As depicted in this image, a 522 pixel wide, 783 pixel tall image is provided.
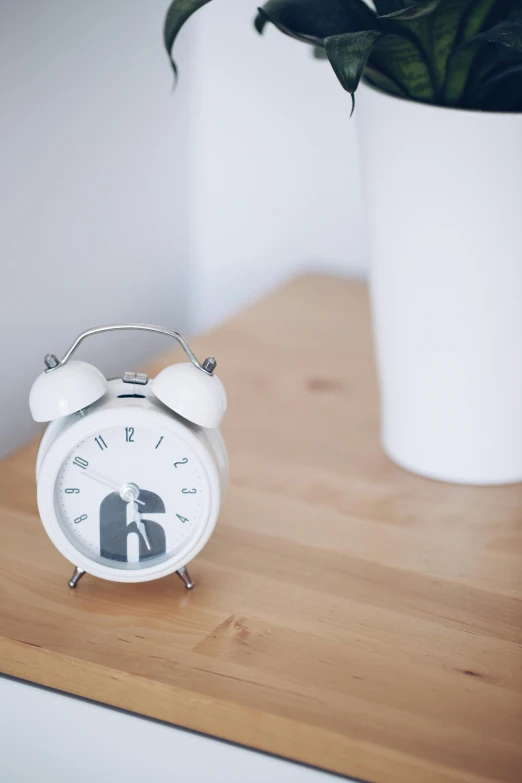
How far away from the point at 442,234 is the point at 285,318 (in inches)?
18.5

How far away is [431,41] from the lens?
780mm

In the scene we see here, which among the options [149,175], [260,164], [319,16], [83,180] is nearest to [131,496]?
[319,16]

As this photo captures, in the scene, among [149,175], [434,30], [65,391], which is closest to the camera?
[65,391]

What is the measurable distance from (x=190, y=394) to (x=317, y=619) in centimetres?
20

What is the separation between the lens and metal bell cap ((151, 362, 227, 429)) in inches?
26.5

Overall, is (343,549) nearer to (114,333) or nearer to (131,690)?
(131,690)

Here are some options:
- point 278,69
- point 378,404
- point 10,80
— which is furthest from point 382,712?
point 278,69

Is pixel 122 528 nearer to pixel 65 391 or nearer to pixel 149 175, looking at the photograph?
pixel 65 391

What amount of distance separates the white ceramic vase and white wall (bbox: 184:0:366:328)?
0.48 m

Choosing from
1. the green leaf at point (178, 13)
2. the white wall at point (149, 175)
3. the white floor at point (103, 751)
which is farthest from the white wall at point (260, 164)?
the white floor at point (103, 751)

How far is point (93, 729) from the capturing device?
0.67 m

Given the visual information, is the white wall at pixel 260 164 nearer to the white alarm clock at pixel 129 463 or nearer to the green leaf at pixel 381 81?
the green leaf at pixel 381 81

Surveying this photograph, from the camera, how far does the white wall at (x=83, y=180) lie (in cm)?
101

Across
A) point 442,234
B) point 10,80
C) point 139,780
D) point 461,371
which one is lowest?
point 139,780
